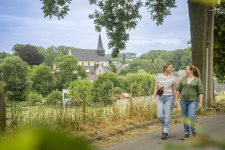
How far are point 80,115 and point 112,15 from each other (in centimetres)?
571

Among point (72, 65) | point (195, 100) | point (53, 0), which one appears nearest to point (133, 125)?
point (195, 100)

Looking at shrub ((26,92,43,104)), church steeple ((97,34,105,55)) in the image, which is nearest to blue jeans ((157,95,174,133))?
shrub ((26,92,43,104))

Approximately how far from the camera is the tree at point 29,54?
5741 cm

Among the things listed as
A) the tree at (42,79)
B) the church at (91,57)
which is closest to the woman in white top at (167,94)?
the tree at (42,79)

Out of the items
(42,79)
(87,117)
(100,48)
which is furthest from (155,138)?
(100,48)

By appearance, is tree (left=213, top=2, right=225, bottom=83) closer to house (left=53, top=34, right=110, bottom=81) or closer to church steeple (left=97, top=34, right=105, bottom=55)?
house (left=53, top=34, right=110, bottom=81)

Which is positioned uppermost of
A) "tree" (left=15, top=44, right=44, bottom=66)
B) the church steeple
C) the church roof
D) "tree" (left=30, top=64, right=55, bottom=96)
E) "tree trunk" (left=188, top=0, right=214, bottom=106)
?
the church steeple

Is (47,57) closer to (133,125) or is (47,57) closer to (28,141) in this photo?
(133,125)

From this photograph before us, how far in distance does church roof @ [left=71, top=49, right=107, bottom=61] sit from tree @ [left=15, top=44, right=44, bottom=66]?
45.3 meters

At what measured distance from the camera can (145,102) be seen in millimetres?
7355

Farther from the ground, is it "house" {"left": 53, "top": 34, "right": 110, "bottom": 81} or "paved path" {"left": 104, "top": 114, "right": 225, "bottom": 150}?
"house" {"left": 53, "top": 34, "right": 110, "bottom": 81}

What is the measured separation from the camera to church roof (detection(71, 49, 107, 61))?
107625 millimetres

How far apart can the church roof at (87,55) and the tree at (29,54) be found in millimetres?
45256

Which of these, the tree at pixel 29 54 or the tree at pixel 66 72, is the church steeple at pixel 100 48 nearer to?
the tree at pixel 66 72
